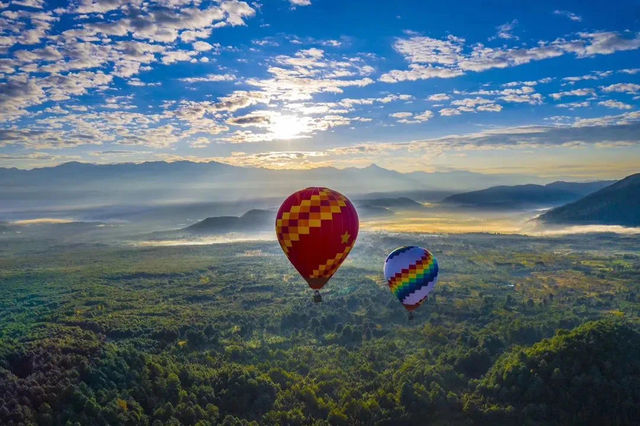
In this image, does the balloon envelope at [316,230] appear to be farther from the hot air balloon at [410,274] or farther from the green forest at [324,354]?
the green forest at [324,354]

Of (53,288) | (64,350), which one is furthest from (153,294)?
(64,350)

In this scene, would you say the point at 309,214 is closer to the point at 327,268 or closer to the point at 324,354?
the point at 327,268

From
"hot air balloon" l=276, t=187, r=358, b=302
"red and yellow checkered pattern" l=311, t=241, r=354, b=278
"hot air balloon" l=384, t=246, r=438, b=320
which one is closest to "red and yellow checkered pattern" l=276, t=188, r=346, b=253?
"hot air balloon" l=276, t=187, r=358, b=302

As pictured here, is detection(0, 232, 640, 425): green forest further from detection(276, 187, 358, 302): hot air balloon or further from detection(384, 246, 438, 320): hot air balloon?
detection(276, 187, 358, 302): hot air balloon

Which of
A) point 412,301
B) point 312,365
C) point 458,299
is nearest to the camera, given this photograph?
point 412,301

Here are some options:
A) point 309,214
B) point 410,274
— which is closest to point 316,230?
point 309,214

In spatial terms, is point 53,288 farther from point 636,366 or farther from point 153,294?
point 636,366
